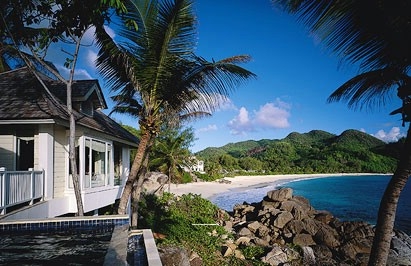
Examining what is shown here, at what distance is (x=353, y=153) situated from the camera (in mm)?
112188

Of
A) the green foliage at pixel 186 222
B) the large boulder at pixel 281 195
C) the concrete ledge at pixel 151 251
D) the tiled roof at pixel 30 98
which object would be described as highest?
the tiled roof at pixel 30 98

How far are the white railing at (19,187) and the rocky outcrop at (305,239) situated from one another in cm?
887

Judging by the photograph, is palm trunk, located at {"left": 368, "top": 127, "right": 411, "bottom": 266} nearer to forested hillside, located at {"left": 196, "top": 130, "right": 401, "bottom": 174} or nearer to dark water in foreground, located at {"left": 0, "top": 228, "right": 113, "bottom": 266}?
dark water in foreground, located at {"left": 0, "top": 228, "right": 113, "bottom": 266}

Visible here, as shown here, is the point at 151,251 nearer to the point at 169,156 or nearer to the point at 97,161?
the point at 97,161

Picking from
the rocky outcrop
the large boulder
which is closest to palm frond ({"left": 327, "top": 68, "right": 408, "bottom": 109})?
the rocky outcrop

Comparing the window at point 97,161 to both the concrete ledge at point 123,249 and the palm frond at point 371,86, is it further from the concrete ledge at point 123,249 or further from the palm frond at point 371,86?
the palm frond at point 371,86

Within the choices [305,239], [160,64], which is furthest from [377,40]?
[305,239]

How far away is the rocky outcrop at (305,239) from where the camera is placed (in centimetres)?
1533

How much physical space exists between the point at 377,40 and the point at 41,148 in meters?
9.41

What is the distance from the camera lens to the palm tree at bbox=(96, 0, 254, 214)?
8.77 meters

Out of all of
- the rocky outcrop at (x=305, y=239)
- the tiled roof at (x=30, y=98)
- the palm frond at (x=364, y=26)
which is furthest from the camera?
the rocky outcrop at (x=305, y=239)

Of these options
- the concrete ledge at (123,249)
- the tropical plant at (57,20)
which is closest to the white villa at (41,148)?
the tropical plant at (57,20)

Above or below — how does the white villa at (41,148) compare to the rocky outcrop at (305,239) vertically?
above

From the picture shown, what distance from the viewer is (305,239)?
704 inches
